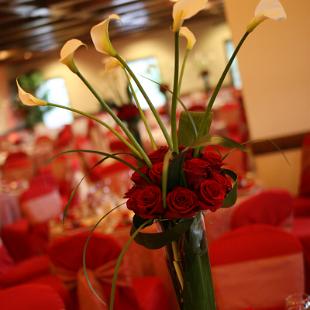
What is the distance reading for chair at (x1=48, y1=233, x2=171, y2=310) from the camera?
228 cm

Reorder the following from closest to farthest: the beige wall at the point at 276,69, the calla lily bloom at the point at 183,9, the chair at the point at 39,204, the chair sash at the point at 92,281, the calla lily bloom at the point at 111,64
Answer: the calla lily bloom at the point at 183,9, the calla lily bloom at the point at 111,64, the chair sash at the point at 92,281, the beige wall at the point at 276,69, the chair at the point at 39,204

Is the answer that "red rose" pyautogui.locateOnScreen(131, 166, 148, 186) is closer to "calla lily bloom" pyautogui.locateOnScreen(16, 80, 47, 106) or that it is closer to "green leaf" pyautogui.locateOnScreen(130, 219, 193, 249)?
"green leaf" pyautogui.locateOnScreen(130, 219, 193, 249)

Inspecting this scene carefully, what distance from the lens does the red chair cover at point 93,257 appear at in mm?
2311

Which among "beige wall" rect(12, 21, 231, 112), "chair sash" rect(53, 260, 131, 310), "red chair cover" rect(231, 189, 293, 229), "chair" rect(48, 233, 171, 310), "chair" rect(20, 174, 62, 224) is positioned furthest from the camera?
"beige wall" rect(12, 21, 231, 112)

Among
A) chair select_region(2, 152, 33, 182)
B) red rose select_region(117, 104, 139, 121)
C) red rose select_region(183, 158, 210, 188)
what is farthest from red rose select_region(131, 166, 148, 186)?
chair select_region(2, 152, 33, 182)

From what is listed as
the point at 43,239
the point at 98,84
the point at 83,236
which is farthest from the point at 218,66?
the point at 83,236

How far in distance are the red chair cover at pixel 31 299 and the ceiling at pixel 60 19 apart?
178 inches

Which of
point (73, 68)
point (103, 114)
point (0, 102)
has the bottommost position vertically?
point (103, 114)

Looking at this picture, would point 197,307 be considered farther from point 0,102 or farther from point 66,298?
point 0,102

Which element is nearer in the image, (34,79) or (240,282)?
(240,282)

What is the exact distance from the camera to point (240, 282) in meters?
1.93

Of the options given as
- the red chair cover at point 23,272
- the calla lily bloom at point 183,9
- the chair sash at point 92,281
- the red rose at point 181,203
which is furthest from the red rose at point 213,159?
the red chair cover at point 23,272

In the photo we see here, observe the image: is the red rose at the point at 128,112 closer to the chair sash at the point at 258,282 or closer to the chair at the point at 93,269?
the chair at the point at 93,269

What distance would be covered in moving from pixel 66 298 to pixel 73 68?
1.35 meters
